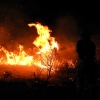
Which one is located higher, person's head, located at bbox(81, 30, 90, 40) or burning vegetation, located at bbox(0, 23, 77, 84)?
burning vegetation, located at bbox(0, 23, 77, 84)

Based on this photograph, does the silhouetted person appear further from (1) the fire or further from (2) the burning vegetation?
(1) the fire

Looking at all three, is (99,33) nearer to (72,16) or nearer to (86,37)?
(72,16)

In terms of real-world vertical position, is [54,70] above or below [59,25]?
below

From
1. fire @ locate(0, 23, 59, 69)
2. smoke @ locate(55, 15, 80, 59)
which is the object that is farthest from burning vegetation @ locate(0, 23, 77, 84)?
smoke @ locate(55, 15, 80, 59)

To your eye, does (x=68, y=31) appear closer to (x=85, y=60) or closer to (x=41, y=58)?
(x=41, y=58)

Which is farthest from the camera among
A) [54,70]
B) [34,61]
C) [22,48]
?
[22,48]

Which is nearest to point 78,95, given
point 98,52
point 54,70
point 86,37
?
point 86,37

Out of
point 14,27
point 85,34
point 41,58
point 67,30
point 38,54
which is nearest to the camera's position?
point 85,34

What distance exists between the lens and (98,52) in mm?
22328

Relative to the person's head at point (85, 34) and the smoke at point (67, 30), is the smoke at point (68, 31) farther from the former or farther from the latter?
the person's head at point (85, 34)

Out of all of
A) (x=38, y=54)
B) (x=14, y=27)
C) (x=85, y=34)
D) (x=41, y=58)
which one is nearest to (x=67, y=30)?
(x=14, y=27)

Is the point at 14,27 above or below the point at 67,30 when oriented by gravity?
above

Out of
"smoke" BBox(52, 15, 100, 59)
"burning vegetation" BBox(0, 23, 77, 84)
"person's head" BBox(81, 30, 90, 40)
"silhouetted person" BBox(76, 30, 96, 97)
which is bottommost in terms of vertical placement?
"silhouetted person" BBox(76, 30, 96, 97)

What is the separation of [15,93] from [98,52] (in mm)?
13274
